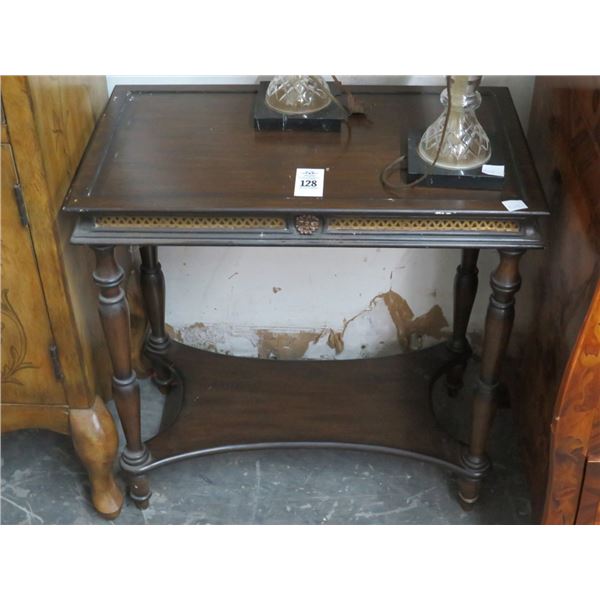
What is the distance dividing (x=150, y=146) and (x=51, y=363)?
396mm

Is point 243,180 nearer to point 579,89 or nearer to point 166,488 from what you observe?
point 579,89

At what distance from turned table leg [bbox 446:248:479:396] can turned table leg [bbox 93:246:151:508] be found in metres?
0.64

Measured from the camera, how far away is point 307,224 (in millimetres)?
1215

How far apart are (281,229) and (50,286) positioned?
0.38 metres

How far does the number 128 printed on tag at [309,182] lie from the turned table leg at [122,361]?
0.29 m

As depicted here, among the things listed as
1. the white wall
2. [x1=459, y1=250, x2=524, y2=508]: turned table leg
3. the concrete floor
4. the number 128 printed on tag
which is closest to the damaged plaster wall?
the white wall

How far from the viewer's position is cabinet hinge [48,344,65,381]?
1.41 m

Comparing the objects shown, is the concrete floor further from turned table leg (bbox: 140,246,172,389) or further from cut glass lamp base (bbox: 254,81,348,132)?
cut glass lamp base (bbox: 254,81,348,132)

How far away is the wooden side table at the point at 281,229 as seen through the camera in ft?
3.96

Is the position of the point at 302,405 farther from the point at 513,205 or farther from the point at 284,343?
the point at 513,205

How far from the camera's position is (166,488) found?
5.49 feet

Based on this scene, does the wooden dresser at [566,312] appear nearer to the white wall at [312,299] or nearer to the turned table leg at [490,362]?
the turned table leg at [490,362]

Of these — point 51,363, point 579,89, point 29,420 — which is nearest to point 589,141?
point 579,89

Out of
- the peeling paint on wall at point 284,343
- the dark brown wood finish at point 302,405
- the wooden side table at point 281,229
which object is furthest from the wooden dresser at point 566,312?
the peeling paint on wall at point 284,343
